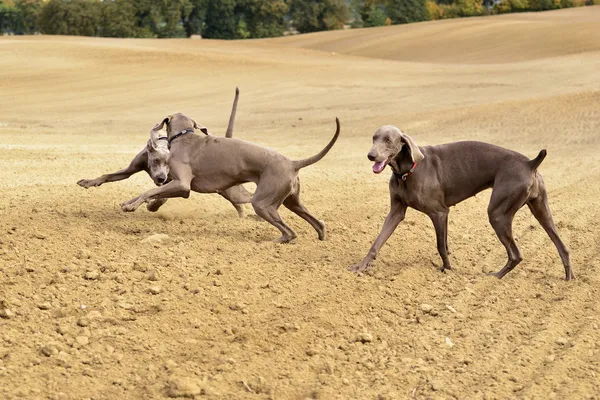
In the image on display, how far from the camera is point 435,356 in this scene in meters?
6.21

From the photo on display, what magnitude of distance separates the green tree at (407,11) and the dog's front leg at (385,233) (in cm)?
7050

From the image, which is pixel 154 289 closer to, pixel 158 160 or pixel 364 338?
pixel 364 338

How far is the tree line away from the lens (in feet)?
218

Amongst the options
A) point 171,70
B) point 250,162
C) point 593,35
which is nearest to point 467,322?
point 250,162

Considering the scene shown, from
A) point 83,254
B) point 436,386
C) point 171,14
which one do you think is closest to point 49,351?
point 83,254

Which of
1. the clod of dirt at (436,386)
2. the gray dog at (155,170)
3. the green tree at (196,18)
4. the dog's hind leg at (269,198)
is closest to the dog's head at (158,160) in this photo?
the gray dog at (155,170)

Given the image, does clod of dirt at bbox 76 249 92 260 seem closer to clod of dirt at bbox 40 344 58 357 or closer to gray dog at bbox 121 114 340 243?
gray dog at bbox 121 114 340 243

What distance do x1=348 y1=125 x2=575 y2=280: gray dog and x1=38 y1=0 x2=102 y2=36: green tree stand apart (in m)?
61.2

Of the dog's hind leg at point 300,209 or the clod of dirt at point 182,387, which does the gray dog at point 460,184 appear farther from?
the clod of dirt at point 182,387

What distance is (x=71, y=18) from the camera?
65.6 meters

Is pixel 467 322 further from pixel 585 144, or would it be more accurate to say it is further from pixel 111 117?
pixel 111 117

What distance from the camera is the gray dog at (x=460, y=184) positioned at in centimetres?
763

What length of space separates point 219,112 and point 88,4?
4694 centimetres

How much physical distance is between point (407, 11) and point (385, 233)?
71.8 metres
